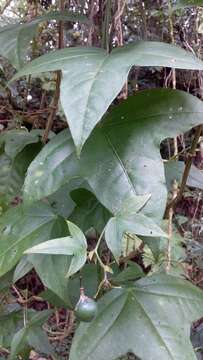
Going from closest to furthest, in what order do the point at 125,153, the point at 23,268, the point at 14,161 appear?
the point at 125,153
the point at 23,268
the point at 14,161

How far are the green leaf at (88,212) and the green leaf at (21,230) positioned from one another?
50mm

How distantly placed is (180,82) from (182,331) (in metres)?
1.47

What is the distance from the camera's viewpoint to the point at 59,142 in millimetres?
776

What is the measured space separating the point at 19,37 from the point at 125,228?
439 millimetres

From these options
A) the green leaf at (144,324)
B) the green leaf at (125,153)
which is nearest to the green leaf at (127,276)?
the green leaf at (144,324)

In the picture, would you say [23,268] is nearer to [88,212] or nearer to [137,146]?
[88,212]

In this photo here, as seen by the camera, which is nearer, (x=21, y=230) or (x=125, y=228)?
(x=125, y=228)

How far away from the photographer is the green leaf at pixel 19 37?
0.86 meters

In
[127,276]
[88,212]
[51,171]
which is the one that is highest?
[51,171]

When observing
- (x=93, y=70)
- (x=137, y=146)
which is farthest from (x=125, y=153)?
(x=93, y=70)

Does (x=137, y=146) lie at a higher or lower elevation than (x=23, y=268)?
higher

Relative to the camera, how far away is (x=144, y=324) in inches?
29.4

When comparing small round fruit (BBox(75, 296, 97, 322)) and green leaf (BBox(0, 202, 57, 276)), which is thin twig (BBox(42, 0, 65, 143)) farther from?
small round fruit (BBox(75, 296, 97, 322))

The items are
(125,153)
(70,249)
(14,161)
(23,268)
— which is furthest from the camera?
(14,161)
